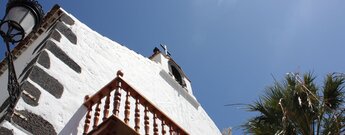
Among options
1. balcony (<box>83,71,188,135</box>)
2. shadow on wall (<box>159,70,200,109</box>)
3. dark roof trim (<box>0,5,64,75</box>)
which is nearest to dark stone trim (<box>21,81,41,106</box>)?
balcony (<box>83,71,188,135</box>)

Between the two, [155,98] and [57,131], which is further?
[155,98]

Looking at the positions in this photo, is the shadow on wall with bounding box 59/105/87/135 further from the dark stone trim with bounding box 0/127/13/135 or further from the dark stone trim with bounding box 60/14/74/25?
the dark stone trim with bounding box 60/14/74/25

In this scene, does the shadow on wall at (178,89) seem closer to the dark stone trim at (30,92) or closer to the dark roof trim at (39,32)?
the dark roof trim at (39,32)

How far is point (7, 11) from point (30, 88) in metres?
0.79

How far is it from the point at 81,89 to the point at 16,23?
145 cm

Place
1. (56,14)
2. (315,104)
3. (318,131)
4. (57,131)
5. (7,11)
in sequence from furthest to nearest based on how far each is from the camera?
(56,14) → (315,104) → (318,131) → (57,131) → (7,11)

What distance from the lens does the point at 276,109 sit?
5684 mm

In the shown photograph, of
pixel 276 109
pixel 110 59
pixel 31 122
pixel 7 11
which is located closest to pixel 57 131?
pixel 31 122

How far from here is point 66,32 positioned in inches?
219

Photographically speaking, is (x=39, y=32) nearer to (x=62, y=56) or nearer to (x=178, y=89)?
(x=62, y=56)

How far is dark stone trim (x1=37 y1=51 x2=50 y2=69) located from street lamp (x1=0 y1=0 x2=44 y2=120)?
64cm

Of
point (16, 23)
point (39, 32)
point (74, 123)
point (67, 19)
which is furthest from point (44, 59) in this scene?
point (39, 32)

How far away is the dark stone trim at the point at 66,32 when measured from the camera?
17.9 feet

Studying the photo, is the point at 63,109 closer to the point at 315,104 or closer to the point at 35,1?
the point at 35,1
